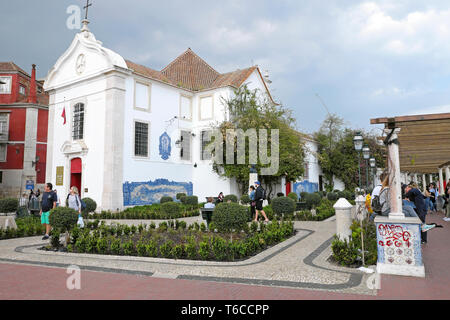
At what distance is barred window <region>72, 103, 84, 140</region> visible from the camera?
21.1m

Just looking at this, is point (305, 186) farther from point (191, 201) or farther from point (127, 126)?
point (127, 126)

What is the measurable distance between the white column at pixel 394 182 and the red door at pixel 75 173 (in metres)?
A: 19.1

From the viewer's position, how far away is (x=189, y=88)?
24484mm

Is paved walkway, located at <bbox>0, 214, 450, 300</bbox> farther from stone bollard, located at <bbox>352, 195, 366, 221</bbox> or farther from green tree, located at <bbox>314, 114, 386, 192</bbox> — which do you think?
green tree, located at <bbox>314, 114, 386, 192</bbox>

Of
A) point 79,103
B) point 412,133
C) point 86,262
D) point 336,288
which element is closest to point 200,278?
point 336,288

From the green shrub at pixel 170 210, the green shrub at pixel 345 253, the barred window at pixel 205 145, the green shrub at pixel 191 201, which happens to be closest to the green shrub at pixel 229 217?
the green shrub at pixel 345 253

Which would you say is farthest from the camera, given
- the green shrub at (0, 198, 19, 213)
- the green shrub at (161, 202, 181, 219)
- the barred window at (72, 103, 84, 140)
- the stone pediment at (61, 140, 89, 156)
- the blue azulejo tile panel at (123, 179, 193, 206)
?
the barred window at (72, 103, 84, 140)

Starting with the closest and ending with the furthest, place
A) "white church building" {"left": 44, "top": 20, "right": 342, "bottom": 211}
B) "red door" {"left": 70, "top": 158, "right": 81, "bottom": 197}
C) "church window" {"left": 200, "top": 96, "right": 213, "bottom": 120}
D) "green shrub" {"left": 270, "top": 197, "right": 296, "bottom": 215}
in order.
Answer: "green shrub" {"left": 270, "top": 197, "right": 296, "bottom": 215} < "white church building" {"left": 44, "top": 20, "right": 342, "bottom": 211} < "red door" {"left": 70, "top": 158, "right": 81, "bottom": 197} < "church window" {"left": 200, "top": 96, "right": 213, "bottom": 120}

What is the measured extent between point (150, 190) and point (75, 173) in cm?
525

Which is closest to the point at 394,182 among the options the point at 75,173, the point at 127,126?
the point at 127,126

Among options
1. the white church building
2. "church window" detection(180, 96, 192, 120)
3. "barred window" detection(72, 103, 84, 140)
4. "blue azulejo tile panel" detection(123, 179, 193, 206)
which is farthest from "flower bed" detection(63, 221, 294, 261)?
"church window" detection(180, 96, 192, 120)

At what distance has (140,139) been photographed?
811 inches
